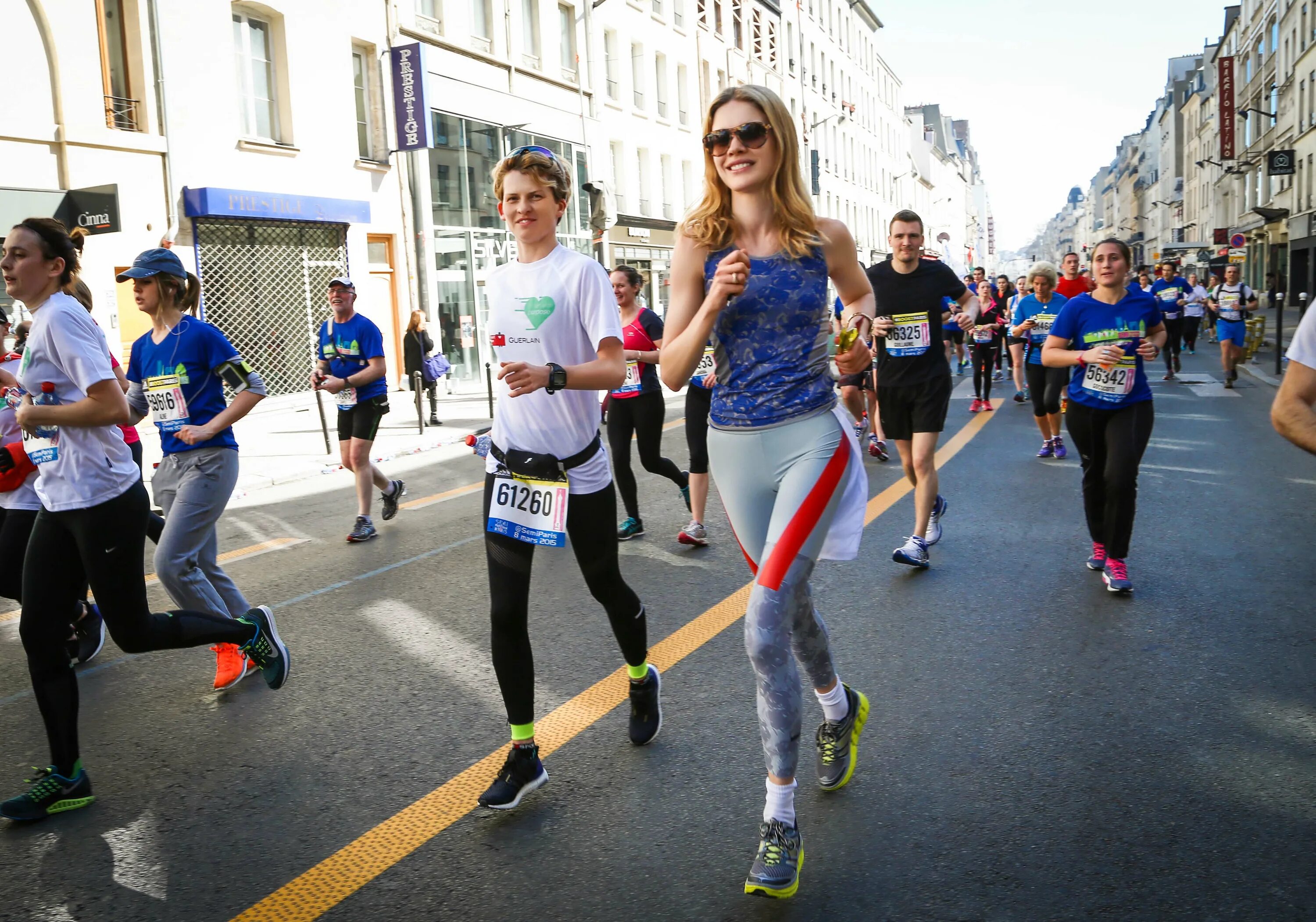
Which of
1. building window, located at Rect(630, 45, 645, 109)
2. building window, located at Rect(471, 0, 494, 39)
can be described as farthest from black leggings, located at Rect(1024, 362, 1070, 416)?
building window, located at Rect(630, 45, 645, 109)

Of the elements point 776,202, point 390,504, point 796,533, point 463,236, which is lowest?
point 390,504

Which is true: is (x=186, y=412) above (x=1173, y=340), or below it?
above

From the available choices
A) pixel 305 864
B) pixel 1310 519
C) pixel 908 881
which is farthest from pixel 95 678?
pixel 1310 519

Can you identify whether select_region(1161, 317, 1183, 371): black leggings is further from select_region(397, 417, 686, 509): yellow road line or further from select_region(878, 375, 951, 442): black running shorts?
select_region(878, 375, 951, 442): black running shorts

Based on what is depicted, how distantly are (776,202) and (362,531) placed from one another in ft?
19.0

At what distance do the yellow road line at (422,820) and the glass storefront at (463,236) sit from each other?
18.3 m

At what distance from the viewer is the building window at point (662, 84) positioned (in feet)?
121

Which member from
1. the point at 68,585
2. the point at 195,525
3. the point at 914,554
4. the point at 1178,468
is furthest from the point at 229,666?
the point at 1178,468

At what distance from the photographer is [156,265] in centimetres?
459

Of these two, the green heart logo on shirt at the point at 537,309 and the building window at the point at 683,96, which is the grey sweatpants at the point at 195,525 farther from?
the building window at the point at 683,96

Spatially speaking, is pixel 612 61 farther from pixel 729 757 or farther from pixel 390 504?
pixel 729 757

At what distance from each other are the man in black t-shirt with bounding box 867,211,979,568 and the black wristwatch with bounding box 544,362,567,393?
3497 millimetres

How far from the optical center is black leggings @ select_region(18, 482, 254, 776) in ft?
11.9

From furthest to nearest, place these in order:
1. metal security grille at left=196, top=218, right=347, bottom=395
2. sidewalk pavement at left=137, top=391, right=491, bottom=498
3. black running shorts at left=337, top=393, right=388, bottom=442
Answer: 1. metal security grille at left=196, top=218, right=347, bottom=395
2. sidewalk pavement at left=137, top=391, right=491, bottom=498
3. black running shorts at left=337, top=393, right=388, bottom=442
